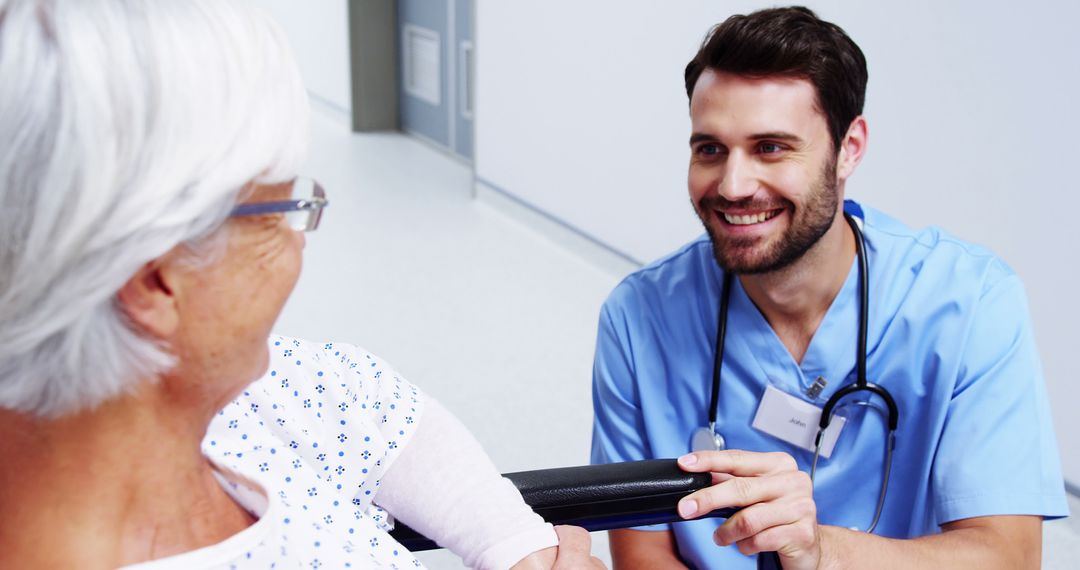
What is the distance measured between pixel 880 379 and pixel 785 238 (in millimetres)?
226

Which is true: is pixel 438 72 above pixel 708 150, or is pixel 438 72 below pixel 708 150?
below

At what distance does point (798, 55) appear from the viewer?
4.36 feet

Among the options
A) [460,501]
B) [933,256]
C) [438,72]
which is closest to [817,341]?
[933,256]

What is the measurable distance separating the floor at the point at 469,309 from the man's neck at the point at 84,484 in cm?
138

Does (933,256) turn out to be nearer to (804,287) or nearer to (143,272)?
(804,287)

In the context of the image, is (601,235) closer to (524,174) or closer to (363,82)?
(524,174)

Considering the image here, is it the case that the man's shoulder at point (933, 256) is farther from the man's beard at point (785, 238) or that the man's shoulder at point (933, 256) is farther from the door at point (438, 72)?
the door at point (438, 72)

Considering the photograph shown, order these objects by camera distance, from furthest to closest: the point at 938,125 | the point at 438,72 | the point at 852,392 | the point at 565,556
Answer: the point at 438,72, the point at 938,125, the point at 852,392, the point at 565,556

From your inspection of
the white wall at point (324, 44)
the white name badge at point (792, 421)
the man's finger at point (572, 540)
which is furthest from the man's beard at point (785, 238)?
the white wall at point (324, 44)

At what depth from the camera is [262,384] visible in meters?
0.95

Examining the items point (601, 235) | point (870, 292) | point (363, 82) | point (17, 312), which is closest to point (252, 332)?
point (17, 312)

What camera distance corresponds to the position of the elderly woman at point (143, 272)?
0.57 meters

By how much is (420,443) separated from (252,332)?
34cm

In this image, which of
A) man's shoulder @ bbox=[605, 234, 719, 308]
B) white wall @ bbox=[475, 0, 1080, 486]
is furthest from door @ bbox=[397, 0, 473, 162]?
man's shoulder @ bbox=[605, 234, 719, 308]
